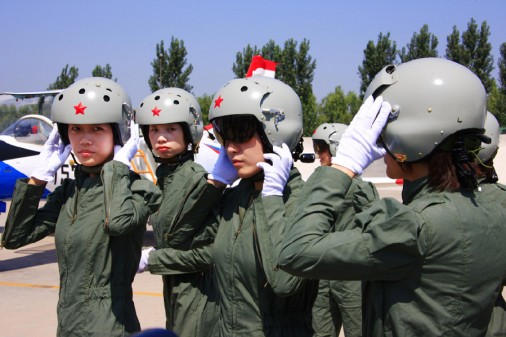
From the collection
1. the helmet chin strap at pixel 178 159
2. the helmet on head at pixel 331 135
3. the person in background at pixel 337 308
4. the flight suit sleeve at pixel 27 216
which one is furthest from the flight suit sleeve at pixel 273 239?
the helmet on head at pixel 331 135

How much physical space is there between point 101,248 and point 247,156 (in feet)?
3.45

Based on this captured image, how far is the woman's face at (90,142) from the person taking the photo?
3648 millimetres

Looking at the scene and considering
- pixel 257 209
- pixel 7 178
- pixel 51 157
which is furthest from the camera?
pixel 7 178

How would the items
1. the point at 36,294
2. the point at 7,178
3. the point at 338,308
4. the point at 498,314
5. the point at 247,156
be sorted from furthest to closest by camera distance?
the point at 7,178
the point at 36,294
the point at 338,308
the point at 498,314
the point at 247,156

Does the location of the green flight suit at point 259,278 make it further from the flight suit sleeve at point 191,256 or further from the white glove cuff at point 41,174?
the white glove cuff at point 41,174

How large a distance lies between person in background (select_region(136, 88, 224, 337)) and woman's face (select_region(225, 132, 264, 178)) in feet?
1.18

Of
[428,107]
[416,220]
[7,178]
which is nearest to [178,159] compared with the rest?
[428,107]

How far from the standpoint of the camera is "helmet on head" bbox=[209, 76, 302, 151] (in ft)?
9.69

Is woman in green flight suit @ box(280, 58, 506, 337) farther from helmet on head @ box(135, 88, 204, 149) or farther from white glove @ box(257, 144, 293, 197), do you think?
helmet on head @ box(135, 88, 204, 149)

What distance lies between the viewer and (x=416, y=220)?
1.98 meters

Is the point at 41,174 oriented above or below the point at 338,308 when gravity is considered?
above

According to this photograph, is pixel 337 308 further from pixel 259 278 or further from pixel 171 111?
pixel 259 278

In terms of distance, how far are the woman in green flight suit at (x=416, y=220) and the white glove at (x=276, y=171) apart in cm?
45

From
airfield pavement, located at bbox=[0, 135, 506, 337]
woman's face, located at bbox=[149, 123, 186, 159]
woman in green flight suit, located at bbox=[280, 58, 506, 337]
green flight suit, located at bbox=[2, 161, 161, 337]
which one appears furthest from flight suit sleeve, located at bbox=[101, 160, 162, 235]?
airfield pavement, located at bbox=[0, 135, 506, 337]
